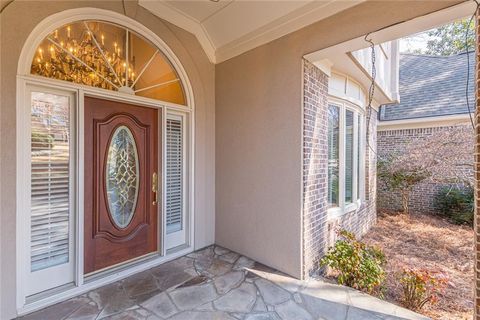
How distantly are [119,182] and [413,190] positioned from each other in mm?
8415

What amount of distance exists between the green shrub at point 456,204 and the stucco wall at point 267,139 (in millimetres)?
6198

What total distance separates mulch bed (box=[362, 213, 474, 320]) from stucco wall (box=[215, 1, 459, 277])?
179cm

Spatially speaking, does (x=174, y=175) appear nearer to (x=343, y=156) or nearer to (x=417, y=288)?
(x=343, y=156)

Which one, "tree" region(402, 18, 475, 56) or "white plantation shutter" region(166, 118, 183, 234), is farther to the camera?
"tree" region(402, 18, 475, 56)

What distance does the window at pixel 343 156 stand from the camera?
4289 mm

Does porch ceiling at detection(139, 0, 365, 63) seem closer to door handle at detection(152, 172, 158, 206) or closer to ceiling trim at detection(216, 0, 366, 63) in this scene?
ceiling trim at detection(216, 0, 366, 63)

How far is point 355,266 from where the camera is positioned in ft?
10.4

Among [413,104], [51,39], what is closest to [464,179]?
[413,104]

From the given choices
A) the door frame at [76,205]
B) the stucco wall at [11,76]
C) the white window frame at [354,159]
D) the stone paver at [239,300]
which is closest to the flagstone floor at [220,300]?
the stone paver at [239,300]

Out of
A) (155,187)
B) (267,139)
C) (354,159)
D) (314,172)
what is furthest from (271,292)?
(354,159)

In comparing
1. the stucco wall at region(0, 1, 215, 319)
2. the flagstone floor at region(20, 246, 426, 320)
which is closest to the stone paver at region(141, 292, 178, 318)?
the flagstone floor at region(20, 246, 426, 320)

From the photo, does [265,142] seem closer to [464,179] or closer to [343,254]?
[343,254]

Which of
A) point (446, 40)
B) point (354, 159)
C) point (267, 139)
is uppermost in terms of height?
point (446, 40)

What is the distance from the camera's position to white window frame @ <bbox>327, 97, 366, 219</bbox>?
439cm
